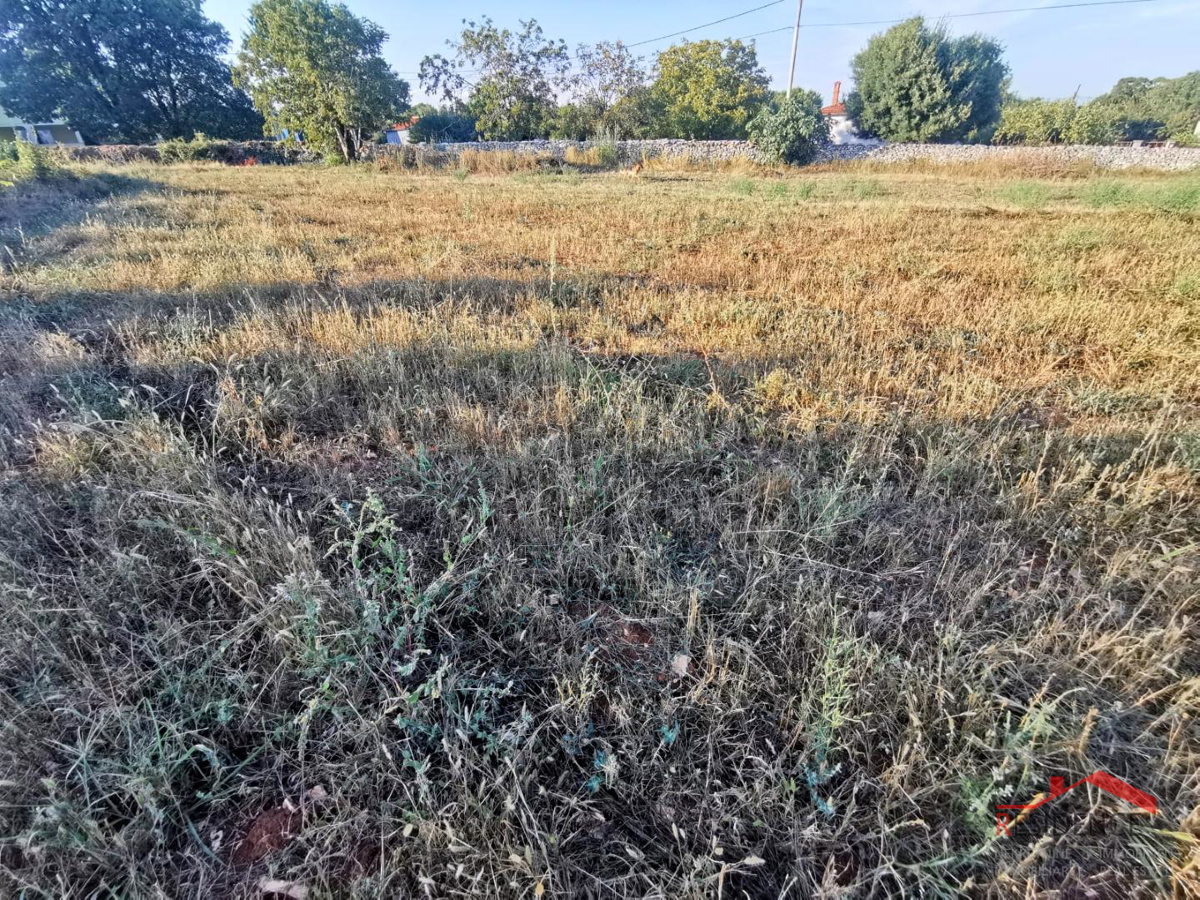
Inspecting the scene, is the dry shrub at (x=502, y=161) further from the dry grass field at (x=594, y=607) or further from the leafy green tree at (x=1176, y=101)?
the leafy green tree at (x=1176, y=101)

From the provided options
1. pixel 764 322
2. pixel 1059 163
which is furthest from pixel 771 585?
pixel 1059 163

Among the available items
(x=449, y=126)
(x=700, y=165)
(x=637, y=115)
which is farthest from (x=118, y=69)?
(x=700, y=165)

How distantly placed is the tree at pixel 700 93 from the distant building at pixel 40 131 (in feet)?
147

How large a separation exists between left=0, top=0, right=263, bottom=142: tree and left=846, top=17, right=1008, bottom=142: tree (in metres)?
49.1

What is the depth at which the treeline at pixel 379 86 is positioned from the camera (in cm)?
2748

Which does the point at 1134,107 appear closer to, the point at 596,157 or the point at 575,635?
the point at 596,157

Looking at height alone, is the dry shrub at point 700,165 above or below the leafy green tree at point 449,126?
below

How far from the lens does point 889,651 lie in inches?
68.6

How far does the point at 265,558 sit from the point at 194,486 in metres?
0.72

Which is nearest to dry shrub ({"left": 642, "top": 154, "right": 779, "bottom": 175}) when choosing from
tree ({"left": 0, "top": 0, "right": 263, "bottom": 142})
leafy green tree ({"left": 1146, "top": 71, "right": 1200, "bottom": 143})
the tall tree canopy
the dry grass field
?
the dry grass field

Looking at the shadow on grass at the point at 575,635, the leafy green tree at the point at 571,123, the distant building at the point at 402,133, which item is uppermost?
the distant building at the point at 402,133

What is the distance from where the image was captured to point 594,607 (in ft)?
6.46

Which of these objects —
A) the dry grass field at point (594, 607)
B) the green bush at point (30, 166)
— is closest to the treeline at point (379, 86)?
the green bush at point (30, 166)

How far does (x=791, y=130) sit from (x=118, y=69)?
Result: 48369mm
